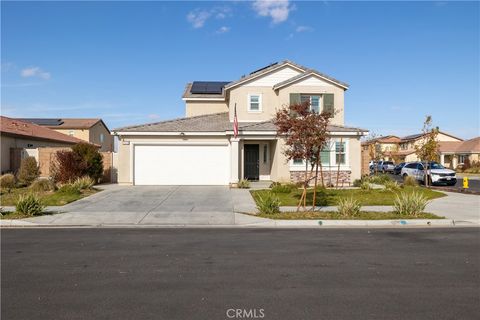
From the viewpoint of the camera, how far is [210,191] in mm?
20438

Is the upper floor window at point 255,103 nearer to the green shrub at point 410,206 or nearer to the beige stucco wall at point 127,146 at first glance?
the beige stucco wall at point 127,146

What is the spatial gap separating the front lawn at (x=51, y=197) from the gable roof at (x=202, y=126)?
543cm

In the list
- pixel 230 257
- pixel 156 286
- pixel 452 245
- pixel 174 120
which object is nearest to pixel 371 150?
pixel 174 120

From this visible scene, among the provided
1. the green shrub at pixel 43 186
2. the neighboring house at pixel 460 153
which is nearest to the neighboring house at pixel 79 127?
the green shrub at pixel 43 186

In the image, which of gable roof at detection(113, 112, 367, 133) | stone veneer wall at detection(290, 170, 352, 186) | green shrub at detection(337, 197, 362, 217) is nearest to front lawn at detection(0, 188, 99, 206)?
gable roof at detection(113, 112, 367, 133)

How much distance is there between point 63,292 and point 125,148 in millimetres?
18697

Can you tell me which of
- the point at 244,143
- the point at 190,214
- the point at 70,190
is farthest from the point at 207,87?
the point at 190,214

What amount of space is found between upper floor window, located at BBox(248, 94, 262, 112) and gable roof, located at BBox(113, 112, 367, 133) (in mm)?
1146

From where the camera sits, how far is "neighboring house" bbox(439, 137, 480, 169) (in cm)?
5244

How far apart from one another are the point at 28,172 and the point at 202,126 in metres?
10.6

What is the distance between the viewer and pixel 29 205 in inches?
512

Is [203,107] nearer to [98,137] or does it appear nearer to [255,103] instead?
[255,103]

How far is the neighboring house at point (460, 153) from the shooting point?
5244 cm

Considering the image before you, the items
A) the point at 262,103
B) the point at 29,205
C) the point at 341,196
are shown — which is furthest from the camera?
the point at 262,103
